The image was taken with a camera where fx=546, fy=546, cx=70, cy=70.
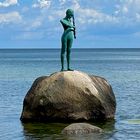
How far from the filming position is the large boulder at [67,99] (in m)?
26.7

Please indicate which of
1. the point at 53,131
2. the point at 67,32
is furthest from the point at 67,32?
the point at 53,131

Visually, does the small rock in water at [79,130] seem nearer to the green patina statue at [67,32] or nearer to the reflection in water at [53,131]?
the reflection in water at [53,131]

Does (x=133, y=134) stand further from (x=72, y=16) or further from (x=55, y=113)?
(x=72, y=16)

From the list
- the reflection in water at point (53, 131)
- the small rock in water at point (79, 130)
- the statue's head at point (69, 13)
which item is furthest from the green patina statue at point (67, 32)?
the small rock in water at point (79, 130)

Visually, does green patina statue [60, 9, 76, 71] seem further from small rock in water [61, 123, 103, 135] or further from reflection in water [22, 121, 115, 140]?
small rock in water [61, 123, 103, 135]

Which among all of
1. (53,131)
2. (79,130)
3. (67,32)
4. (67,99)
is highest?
(67,32)

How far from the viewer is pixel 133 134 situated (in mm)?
24594

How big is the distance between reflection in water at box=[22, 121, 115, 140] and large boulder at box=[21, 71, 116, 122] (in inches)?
23.8

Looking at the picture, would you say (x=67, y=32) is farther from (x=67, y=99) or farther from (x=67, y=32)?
(x=67, y=99)

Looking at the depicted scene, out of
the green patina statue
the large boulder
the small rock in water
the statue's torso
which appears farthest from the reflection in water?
the statue's torso

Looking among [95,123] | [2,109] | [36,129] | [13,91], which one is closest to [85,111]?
[95,123]

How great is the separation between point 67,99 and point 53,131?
6.99 ft

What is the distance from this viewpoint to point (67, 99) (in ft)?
87.7

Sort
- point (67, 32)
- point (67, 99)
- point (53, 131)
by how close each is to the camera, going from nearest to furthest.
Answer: point (53, 131)
point (67, 99)
point (67, 32)
